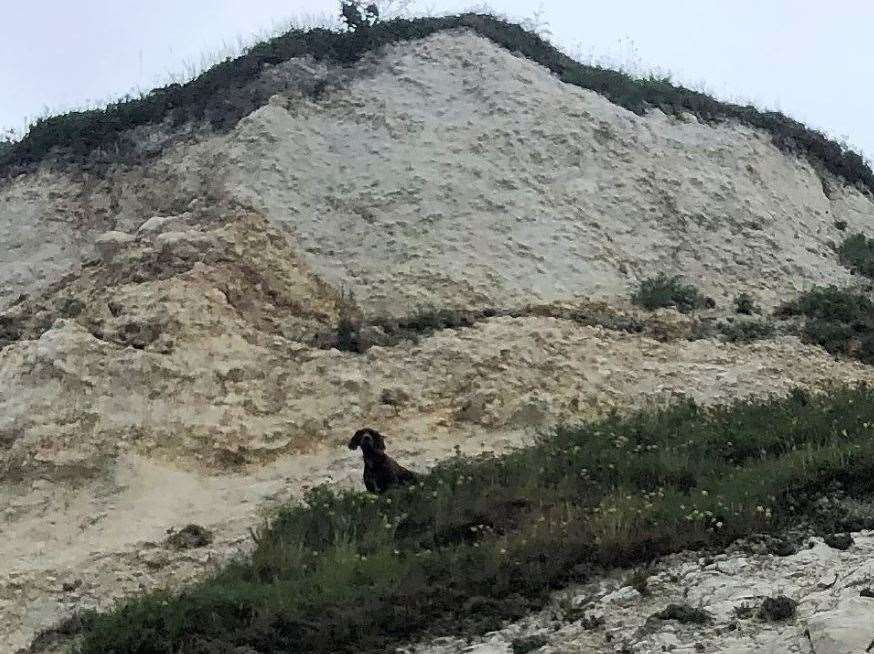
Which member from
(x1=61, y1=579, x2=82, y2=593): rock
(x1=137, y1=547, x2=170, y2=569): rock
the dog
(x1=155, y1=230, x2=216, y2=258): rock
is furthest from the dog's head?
(x1=155, y1=230, x2=216, y2=258): rock

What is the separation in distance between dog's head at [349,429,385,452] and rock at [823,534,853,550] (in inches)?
171

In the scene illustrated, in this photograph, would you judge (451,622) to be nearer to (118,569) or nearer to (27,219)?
(118,569)

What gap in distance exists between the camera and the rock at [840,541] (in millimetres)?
7965

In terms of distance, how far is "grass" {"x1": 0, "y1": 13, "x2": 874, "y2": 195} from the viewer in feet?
59.2

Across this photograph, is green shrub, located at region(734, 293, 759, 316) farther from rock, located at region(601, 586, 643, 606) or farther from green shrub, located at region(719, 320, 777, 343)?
rock, located at region(601, 586, 643, 606)

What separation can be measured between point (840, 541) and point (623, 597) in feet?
5.50

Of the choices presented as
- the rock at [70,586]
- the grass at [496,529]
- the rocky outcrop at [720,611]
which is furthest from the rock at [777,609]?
the rock at [70,586]

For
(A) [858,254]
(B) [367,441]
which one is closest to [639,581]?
(B) [367,441]

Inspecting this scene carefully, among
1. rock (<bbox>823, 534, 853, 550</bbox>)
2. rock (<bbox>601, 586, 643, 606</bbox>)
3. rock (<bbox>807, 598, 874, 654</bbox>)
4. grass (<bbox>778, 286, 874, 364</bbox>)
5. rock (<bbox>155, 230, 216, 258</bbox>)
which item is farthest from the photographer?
grass (<bbox>778, 286, 874, 364</bbox>)

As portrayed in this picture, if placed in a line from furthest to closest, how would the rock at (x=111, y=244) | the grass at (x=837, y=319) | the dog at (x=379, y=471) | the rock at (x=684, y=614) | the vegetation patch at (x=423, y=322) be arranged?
the grass at (x=837, y=319) < the rock at (x=111, y=244) < the vegetation patch at (x=423, y=322) < the dog at (x=379, y=471) < the rock at (x=684, y=614)

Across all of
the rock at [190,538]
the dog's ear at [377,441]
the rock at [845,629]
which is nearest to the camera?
the rock at [845,629]

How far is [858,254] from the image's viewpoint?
1866cm

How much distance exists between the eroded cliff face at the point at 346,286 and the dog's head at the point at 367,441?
643 mm

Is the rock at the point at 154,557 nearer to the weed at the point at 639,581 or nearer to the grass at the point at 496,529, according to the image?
the grass at the point at 496,529
